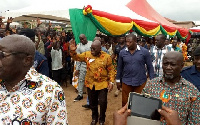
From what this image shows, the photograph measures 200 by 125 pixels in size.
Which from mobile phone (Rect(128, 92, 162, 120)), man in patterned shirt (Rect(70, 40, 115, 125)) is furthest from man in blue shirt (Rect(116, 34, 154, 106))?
mobile phone (Rect(128, 92, 162, 120))

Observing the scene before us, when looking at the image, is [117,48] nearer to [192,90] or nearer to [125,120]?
[192,90]

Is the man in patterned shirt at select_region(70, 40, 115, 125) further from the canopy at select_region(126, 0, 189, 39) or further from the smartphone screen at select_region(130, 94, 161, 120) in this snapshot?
the canopy at select_region(126, 0, 189, 39)

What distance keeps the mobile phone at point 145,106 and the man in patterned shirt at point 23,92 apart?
1.73 ft

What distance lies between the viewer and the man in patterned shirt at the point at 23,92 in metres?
1.21

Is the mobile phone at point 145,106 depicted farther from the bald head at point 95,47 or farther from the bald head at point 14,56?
the bald head at point 95,47

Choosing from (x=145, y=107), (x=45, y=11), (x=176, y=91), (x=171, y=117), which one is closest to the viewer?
(x=171, y=117)

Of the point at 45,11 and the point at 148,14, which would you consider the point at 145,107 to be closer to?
the point at 45,11

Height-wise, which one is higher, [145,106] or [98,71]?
[145,106]

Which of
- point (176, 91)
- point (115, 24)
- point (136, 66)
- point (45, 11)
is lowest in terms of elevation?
point (136, 66)

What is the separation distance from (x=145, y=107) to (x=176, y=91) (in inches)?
21.4

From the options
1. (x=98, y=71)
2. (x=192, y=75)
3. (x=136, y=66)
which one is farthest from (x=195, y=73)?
(x=98, y=71)

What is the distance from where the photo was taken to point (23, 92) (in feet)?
4.09

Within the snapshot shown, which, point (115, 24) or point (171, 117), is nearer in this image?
point (171, 117)

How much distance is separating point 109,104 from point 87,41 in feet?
5.96
